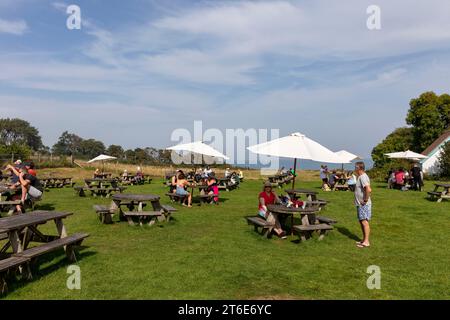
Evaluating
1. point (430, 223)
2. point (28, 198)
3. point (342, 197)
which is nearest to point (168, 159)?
point (342, 197)

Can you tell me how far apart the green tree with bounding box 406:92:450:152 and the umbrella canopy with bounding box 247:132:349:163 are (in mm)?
39853

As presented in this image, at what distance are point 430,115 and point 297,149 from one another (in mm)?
40861

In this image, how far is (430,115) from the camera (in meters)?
41.5

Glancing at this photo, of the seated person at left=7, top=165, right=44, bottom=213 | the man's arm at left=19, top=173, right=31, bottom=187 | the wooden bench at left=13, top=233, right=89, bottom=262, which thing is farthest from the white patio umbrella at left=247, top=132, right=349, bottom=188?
the man's arm at left=19, top=173, right=31, bottom=187

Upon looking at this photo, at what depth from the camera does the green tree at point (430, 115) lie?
41562mm

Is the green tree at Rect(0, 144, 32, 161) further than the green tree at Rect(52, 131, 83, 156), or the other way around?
the green tree at Rect(52, 131, 83, 156)

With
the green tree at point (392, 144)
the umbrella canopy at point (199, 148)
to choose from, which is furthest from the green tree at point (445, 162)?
the umbrella canopy at point (199, 148)

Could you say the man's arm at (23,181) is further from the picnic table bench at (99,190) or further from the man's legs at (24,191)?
the picnic table bench at (99,190)

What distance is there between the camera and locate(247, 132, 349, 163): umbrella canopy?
8.02m

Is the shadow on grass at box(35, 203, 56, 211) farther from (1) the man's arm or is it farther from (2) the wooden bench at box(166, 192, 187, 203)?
(2) the wooden bench at box(166, 192, 187, 203)

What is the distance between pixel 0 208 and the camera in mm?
11336

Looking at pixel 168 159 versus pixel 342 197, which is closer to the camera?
pixel 342 197
